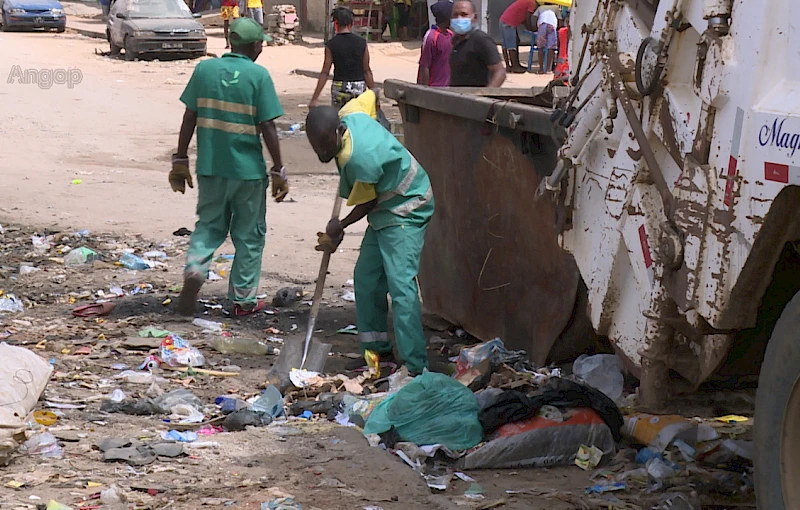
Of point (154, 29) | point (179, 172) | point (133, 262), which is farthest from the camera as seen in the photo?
point (154, 29)

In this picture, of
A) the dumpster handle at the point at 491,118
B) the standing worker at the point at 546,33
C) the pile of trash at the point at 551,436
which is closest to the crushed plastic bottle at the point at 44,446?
the pile of trash at the point at 551,436

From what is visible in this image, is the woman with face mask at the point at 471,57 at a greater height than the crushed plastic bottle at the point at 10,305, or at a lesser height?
greater

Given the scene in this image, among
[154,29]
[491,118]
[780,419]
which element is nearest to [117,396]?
[491,118]

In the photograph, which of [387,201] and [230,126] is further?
[230,126]

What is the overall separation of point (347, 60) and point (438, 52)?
0.99 m

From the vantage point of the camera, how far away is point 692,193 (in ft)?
10.2

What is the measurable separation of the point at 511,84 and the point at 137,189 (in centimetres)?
882

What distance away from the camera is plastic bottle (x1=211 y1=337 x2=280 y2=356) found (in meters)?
5.63

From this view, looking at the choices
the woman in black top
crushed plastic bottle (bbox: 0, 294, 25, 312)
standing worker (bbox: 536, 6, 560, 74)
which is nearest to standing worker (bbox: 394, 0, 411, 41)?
standing worker (bbox: 536, 6, 560, 74)

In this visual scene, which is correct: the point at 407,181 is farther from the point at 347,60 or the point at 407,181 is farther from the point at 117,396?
the point at 347,60

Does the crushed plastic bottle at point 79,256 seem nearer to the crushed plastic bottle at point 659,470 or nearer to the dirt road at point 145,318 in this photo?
the dirt road at point 145,318

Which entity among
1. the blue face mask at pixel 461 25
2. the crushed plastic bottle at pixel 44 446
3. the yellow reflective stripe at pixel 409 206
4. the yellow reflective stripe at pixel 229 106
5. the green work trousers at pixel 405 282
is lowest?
the crushed plastic bottle at pixel 44 446

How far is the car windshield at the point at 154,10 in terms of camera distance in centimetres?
2334

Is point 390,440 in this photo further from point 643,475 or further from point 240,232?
point 240,232
